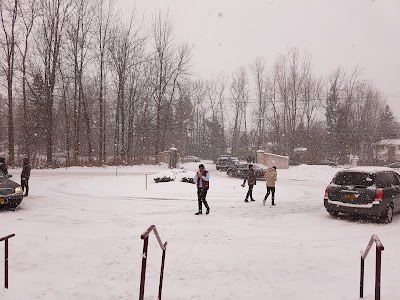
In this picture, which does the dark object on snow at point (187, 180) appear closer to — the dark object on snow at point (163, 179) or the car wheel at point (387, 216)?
the dark object on snow at point (163, 179)

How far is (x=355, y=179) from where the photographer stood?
39.1 ft

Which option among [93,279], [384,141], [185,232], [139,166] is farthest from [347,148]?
[93,279]

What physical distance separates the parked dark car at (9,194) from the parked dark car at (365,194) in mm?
10884

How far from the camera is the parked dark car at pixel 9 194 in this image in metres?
12.2

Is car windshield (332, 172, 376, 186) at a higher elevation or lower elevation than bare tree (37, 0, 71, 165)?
lower

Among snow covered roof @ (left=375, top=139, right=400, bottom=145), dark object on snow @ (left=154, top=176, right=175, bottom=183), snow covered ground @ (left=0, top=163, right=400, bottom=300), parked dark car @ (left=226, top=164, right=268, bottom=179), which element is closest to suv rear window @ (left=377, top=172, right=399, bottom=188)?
snow covered ground @ (left=0, top=163, right=400, bottom=300)

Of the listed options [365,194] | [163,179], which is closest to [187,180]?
[163,179]

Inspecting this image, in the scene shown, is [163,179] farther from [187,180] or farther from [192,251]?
[192,251]

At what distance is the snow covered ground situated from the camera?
6004 mm

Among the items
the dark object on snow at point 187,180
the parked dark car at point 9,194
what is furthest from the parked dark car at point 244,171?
the parked dark car at point 9,194

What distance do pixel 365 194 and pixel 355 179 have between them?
0.66 metres

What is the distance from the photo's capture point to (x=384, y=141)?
7406 cm

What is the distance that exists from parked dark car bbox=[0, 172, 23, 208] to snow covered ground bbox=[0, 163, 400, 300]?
407mm

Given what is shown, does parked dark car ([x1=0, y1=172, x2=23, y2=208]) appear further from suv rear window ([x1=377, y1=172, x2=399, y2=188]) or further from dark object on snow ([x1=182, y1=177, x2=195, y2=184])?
suv rear window ([x1=377, y1=172, x2=399, y2=188])
